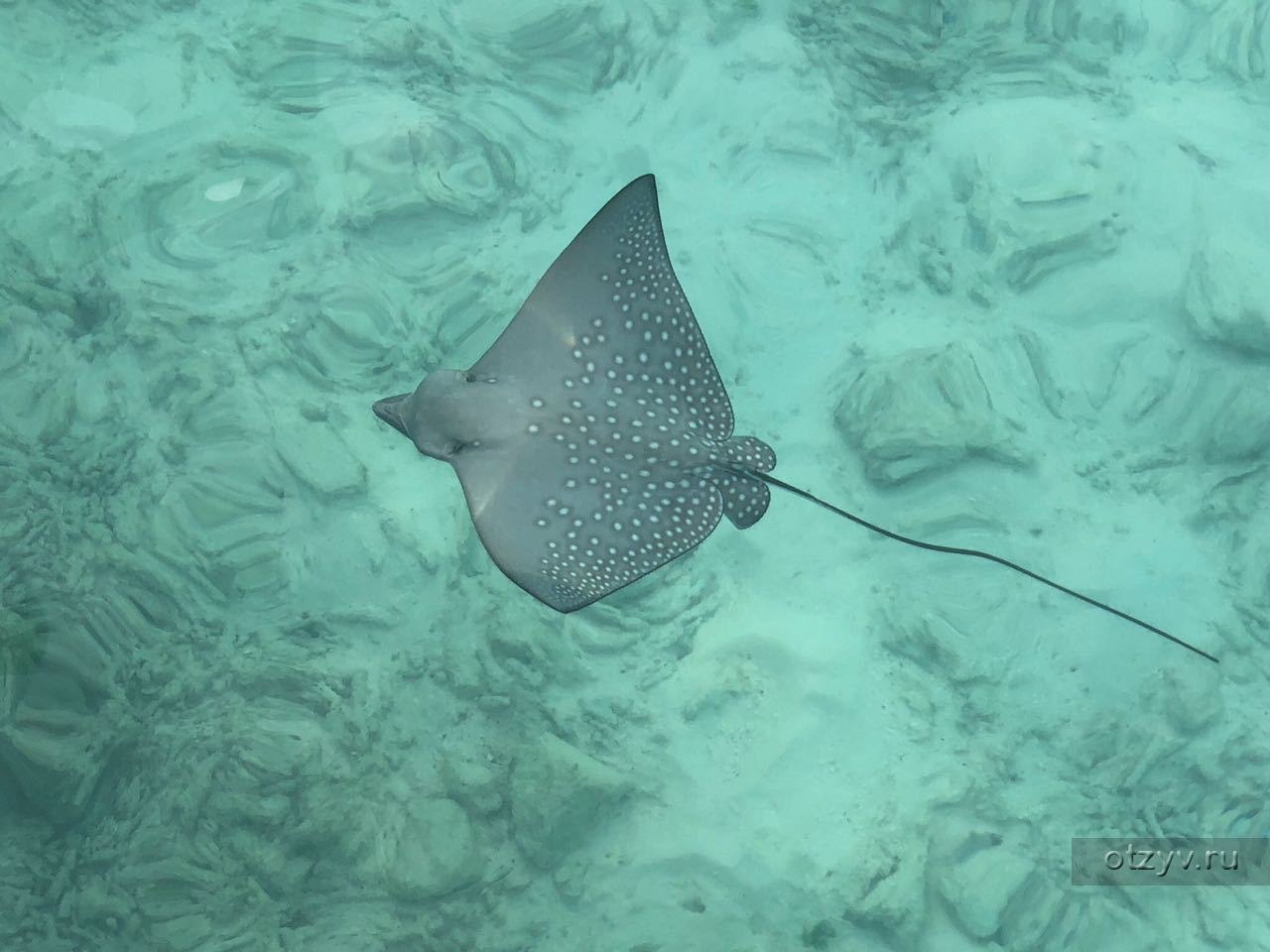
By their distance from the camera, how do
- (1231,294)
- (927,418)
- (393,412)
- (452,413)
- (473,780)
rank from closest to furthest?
(452,413), (393,412), (473,780), (927,418), (1231,294)

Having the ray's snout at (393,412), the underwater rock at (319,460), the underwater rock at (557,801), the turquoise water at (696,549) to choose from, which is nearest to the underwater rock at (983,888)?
the turquoise water at (696,549)

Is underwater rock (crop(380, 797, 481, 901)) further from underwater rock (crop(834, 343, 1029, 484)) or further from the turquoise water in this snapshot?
underwater rock (crop(834, 343, 1029, 484))

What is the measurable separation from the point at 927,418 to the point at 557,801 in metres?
2.76

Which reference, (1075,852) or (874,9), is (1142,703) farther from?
(874,9)

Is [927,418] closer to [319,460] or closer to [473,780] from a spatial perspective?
[473,780]

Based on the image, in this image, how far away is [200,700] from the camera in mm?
4309

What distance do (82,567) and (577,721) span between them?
2703 mm

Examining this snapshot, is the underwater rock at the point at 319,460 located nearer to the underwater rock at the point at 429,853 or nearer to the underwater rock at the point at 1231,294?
the underwater rock at the point at 429,853

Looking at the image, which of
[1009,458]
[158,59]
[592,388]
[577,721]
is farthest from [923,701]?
[158,59]

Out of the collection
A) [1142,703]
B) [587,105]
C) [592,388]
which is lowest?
[1142,703]

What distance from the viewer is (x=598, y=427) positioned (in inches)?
152

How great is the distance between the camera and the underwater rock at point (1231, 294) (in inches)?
189

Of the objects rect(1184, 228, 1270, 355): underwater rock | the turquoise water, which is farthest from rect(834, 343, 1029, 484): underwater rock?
rect(1184, 228, 1270, 355): underwater rock

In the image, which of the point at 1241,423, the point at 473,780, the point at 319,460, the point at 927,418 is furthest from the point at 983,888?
the point at 319,460
